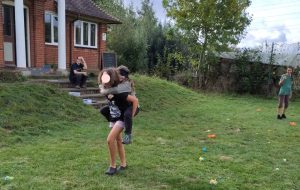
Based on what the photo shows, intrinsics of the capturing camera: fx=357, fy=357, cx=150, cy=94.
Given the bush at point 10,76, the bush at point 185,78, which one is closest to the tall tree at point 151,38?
the bush at point 185,78

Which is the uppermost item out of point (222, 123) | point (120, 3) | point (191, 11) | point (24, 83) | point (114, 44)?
point (120, 3)

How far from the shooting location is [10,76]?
12.4 m

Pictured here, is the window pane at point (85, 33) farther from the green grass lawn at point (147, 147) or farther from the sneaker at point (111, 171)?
the sneaker at point (111, 171)

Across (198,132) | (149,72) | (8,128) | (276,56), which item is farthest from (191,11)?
(8,128)

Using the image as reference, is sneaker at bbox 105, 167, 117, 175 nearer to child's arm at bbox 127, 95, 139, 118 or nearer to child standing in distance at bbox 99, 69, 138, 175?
child standing in distance at bbox 99, 69, 138, 175

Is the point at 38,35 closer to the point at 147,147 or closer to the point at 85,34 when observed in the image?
the point at 85,34

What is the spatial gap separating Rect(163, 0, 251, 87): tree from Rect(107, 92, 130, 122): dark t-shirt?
14.8 meters

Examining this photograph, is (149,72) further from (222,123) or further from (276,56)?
(222,123)

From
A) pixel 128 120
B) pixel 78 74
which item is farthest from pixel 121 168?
Answer: pixel 78 74

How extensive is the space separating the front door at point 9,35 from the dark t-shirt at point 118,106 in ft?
35.1

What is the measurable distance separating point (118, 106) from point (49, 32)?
41.7 feet

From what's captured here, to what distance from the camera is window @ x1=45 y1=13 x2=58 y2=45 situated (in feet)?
55.0

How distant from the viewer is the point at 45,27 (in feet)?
54.5

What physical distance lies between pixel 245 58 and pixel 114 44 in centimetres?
1013
